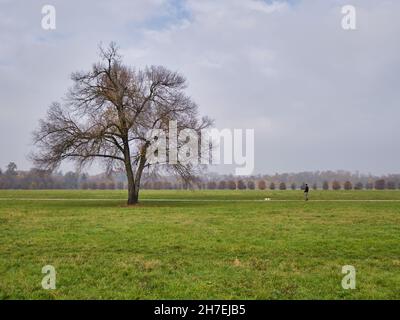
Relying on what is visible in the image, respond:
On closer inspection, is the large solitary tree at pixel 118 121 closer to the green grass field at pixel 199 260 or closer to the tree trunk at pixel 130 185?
the tree trunk at pixel 130 185

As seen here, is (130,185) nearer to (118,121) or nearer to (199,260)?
(118,121)

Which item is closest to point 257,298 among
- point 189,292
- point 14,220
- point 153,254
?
point 189,292

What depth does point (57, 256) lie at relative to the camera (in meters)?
10.8

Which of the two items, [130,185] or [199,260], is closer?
[199,260]

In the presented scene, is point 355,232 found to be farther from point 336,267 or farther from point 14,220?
point 14,220

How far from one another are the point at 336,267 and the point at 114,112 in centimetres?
2648

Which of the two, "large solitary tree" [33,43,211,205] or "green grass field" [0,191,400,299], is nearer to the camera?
"green grass field" [0,191,400,299]

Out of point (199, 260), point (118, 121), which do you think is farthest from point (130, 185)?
point (199, 260)

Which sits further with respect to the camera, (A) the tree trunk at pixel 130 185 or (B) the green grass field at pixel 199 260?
(A) the tree trunk at pixel 130 185

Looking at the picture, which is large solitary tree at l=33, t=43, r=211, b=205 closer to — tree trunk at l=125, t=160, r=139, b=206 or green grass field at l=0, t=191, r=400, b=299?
tree trunk at l=125, t=160, r=139, b=206

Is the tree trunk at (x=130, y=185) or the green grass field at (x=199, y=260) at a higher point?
the tree trunk at (x=130, y=185)

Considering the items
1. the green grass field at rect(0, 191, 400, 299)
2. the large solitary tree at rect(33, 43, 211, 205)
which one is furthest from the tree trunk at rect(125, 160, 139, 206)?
the green grass field at rect(0, 191, 400, 299)

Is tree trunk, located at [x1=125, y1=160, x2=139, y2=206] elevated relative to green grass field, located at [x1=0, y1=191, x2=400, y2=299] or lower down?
elevated

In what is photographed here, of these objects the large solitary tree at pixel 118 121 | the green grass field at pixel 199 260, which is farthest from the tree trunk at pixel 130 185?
the green grass field at pixel 199 260
